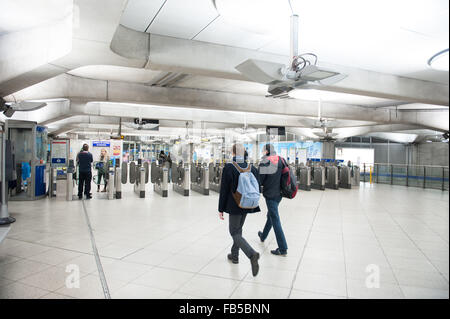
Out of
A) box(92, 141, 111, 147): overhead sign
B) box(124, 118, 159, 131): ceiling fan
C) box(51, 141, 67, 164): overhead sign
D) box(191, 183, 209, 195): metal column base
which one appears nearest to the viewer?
box(191, 183, 209, 195): metal column base

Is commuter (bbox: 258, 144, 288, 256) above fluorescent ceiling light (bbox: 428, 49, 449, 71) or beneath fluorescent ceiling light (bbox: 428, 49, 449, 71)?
beneath

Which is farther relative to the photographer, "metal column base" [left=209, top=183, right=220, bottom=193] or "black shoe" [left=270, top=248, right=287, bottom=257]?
"metal column base" [left=209, top=183, right=220, bottom=193]

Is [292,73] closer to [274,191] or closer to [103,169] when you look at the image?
[274,191]

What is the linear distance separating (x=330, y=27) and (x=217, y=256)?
3.48 meters

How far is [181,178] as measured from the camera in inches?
387

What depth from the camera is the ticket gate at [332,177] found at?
1173 centimetres

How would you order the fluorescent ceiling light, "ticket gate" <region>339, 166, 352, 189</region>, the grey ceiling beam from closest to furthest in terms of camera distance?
the fluorescent ceiling light → the grey ceiling beam → "ticket gate" <region>339, 166, 352, 189</region>

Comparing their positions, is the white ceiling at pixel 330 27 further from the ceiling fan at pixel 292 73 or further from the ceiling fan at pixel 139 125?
the ceiling fan at pixel 139 125

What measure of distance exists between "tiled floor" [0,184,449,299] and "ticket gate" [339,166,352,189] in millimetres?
5635

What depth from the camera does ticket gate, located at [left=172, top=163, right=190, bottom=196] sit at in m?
9.15

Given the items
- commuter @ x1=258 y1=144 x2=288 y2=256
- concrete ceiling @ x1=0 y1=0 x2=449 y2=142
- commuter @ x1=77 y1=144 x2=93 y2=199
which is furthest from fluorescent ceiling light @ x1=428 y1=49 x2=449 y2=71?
commuter @ x1=77 y1=144 x2=93 y2=199

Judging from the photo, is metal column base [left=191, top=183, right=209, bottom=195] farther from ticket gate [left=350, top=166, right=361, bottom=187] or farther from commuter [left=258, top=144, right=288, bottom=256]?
ticket gate [left=350, top=166, right=361, bottom=187]

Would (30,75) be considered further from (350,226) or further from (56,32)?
(350,226)

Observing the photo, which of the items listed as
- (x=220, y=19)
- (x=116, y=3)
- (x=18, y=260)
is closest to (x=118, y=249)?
(x=18, y=260)
